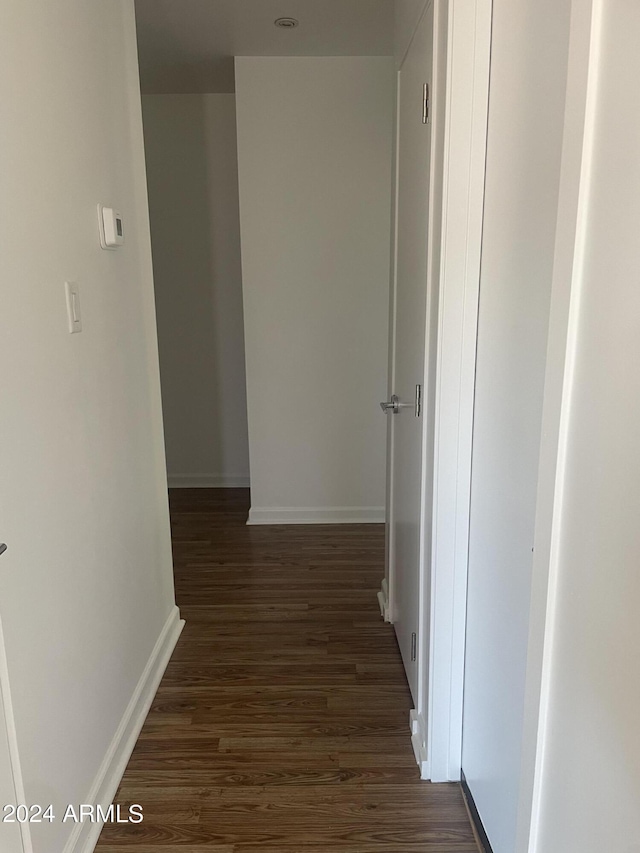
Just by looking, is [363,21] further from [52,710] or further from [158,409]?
[52,710]

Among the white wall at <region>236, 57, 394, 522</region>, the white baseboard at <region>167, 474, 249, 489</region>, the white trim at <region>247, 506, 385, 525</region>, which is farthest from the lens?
the white baseboard at <region>167, 474, 249, 489</region>

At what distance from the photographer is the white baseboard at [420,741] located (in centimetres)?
171

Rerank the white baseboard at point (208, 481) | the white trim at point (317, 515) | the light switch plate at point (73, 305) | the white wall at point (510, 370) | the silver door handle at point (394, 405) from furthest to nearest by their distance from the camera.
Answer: the white baseboard at point (208, 481)
the white trim at point (317, 515)
the silver door handle at point (394, 405)
the light switch plate at point (73, 305)
the white wall at point (510, 370)

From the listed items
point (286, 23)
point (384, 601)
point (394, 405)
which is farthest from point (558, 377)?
point (286, 23)

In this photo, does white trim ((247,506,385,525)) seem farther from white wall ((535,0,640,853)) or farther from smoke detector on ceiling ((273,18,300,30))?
white wall ((535,0,640,853))

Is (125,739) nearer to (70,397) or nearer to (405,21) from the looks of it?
(70,397)

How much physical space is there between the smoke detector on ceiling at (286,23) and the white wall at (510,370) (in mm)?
1690

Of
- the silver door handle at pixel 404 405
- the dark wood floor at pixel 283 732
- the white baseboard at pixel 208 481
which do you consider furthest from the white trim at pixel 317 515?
the silver door handle at pixel 404 405

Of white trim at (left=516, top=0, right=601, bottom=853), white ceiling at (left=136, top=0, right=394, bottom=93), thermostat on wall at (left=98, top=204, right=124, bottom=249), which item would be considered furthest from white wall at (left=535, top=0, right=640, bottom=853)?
white ceiling at (left=136, top=0, right=394, bottom=93)

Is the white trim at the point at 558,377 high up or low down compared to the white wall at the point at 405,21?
down

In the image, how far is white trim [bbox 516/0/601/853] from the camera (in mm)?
799

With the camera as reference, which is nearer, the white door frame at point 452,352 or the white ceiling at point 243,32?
the white door frame at point 452,352

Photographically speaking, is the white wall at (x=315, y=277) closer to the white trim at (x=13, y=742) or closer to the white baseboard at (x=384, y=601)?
the white baseboard at (x=384, y=601)

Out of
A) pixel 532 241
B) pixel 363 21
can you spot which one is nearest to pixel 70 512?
A: pixel 532 241
